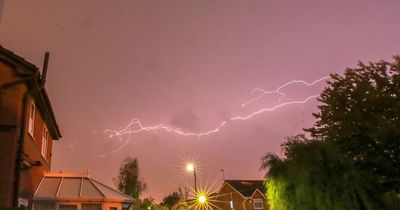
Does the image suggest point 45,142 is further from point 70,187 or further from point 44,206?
point 44,206

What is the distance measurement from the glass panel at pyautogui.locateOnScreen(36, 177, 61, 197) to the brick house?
850 mm

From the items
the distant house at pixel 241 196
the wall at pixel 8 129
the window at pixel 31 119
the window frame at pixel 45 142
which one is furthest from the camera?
the distant house at pixel 241 196

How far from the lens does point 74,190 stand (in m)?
17.0

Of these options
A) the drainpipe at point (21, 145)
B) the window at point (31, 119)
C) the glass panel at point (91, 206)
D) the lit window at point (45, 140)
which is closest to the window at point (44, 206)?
the glass panel at point (91, 206)

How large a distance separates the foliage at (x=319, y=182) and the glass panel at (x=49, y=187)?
31.2ft

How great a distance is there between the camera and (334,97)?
65.5ft

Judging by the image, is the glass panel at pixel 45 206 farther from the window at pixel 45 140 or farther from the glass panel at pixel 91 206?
the window at pixel 45 140

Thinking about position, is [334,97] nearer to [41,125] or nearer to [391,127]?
[391,127]

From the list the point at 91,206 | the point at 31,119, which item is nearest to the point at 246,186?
the point at 91,206

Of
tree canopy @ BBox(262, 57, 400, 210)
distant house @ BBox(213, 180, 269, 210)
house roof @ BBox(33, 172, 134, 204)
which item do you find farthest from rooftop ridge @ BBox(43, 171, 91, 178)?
distant house @ BBox(213, 180, 269, 210)

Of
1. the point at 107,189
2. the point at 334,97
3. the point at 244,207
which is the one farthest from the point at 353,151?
the point at 244,207

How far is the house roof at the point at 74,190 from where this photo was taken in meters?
16.2

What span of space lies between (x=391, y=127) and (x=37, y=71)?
47.4 ft

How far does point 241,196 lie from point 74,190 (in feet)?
134
